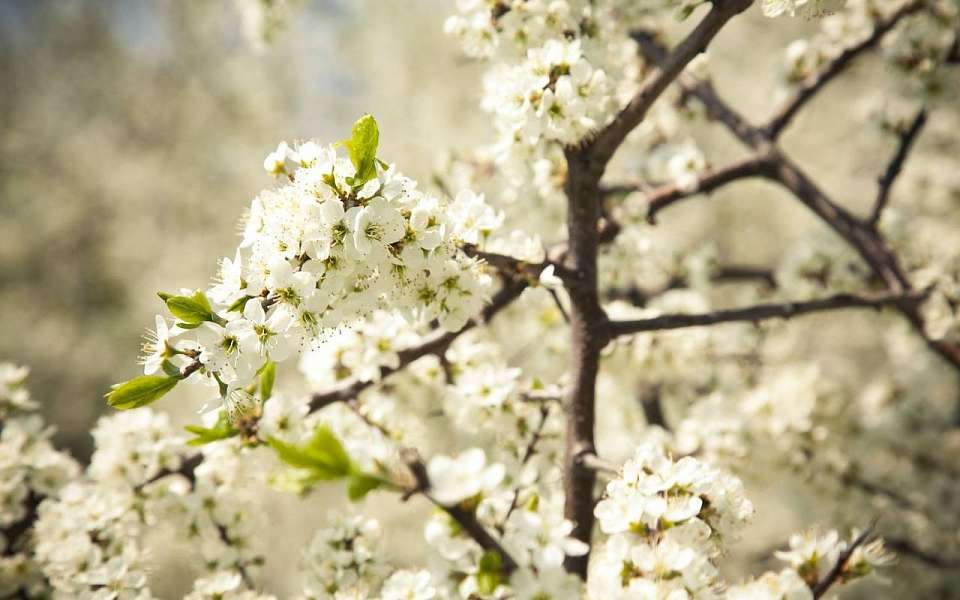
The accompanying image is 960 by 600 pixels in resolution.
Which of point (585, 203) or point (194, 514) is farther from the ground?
point (585, 203)

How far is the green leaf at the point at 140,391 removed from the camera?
1383mm

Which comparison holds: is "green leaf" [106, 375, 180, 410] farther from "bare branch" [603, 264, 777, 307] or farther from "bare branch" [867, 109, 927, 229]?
"bare branch" [867, 109, 927, 229]

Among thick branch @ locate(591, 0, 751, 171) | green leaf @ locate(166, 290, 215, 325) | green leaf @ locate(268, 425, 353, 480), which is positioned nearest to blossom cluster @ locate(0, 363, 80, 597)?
green leaf @ locate(166, 290, 215, 325)

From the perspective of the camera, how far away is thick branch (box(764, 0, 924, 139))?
2.89 meters

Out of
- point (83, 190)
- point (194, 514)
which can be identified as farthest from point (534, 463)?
point (83, 190)

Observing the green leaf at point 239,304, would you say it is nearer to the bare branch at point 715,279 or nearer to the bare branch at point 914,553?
the bare branch at point 715,279

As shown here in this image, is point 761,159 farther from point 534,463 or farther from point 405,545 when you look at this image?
point 405,545

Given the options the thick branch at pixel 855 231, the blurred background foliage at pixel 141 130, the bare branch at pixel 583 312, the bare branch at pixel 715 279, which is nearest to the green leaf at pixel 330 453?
the bare branch at pixel 583 312

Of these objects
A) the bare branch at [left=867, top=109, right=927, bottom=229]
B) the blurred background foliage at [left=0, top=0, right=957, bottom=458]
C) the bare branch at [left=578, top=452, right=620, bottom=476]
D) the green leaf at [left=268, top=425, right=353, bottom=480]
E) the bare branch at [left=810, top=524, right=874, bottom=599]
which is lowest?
the bare branch at [left=810, top=524, right=874, bottom=599]

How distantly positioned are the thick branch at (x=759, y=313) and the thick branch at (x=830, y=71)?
90 centimetres

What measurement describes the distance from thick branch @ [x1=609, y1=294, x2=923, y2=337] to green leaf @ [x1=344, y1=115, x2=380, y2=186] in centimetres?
91

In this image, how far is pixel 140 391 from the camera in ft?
4.60

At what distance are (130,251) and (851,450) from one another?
465 inches

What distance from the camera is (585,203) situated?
6.29ft
